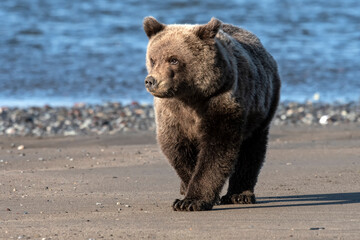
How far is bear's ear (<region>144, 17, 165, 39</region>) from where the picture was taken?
702cm

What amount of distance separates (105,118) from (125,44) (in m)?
13.0

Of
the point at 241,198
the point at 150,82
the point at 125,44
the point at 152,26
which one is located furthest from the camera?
the point at 125,44

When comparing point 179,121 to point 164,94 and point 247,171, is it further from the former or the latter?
point 247,171

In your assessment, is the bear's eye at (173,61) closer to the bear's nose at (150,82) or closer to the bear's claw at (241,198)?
the bear's nose at (150,82)

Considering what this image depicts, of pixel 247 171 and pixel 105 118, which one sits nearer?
pixel 247 171

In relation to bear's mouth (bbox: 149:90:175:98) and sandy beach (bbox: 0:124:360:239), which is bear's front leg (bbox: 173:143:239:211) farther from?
bear's mouth (bbox: 149:90:175:98)

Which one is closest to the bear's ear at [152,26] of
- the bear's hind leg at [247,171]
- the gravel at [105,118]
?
the bear's hind leg at [247,171]

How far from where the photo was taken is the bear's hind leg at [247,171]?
7625 millimetres

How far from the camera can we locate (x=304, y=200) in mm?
7602

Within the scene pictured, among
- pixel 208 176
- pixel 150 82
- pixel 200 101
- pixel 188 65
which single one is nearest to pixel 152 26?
pixel 188 65

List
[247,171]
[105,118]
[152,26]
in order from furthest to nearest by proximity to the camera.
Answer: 1. [105,118]
2. [247,171]
3. [152,26]

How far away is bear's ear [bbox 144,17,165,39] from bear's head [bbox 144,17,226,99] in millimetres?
178

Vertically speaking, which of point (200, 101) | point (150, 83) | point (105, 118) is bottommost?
point (105, 118)

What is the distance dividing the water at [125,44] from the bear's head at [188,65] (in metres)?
12.1
